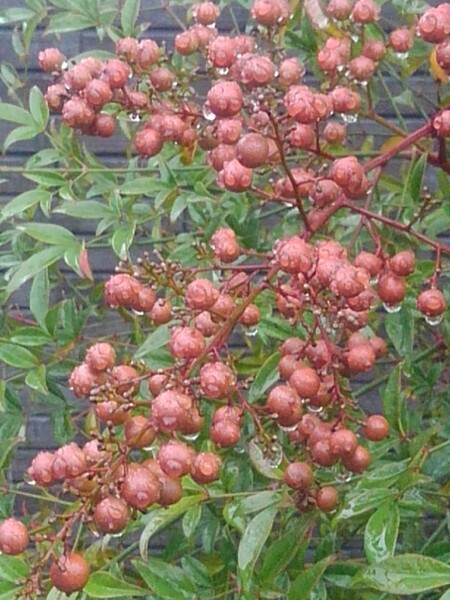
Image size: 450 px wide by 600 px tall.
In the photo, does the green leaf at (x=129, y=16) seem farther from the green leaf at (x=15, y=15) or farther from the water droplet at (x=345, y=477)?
the water droplet at (x=345, y=477)

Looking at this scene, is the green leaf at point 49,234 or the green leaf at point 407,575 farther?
the green leaf at point 49,234

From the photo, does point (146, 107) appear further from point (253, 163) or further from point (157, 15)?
point (157, 15)

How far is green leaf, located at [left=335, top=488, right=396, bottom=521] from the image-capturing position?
2.07 ft

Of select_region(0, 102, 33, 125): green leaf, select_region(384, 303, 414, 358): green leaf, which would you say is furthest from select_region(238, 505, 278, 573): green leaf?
select_region(0, 102, 33, 125): green leaf

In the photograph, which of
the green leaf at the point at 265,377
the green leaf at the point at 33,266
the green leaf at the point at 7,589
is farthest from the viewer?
the green leaf at the point at 33,266

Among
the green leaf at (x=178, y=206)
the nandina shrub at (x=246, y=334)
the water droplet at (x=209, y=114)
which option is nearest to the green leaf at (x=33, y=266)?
the nandina shrub at (x=246, y=334)

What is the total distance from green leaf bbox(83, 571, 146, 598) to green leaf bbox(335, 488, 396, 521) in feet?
0.51

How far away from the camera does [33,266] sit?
841 millimetres

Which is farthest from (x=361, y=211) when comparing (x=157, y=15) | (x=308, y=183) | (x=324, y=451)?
(x=157, y=15)

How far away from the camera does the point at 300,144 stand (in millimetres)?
633

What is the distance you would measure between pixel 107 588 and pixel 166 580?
5 centimetres

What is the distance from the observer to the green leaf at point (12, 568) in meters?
0.63

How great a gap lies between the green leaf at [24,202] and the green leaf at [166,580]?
1.20 ft

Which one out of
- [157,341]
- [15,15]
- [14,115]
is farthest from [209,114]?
[15,15]
